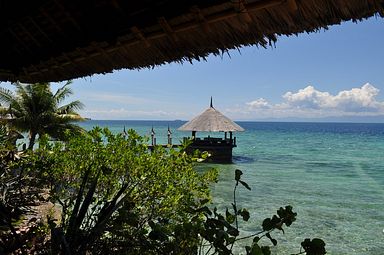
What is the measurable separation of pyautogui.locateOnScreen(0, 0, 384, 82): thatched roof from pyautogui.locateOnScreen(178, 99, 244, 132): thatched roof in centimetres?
1683

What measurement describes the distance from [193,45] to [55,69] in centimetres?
160

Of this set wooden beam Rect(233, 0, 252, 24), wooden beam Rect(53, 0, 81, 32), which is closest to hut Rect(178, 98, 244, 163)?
wooden beam Rect(53, 0, 81, 32)

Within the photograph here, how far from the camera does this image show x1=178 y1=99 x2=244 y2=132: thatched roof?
2002 cm

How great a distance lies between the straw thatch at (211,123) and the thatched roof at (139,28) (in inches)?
662

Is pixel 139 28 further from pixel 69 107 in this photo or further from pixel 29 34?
pixel 69 107

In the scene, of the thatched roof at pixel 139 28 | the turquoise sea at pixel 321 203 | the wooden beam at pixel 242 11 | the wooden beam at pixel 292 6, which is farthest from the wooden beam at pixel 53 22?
the turquoise sea at pixel 321 203

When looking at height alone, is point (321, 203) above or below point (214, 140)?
below

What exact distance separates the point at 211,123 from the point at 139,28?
59.7 feet

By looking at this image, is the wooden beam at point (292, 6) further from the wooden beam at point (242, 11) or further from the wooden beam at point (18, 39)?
the wooden beam at point (18, 39)

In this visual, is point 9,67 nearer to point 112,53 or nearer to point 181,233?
point 112,53

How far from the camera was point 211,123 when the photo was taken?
20.4m

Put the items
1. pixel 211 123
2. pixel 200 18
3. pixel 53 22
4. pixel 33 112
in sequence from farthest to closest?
pixel 211 123, pixel 33 112, pixel 53 22, pixel 200 18

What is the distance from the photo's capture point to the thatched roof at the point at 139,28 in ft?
5.89

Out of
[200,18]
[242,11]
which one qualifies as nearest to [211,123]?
[200,18]
